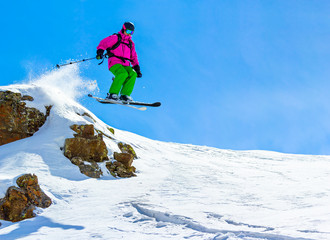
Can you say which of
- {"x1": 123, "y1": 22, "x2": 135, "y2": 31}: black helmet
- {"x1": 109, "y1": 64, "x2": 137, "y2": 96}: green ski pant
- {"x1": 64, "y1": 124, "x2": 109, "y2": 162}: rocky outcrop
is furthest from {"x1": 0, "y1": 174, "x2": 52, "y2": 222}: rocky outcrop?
{"x1": 123, "y1": 22, "x2": 135, "y2": 31}: black helmet

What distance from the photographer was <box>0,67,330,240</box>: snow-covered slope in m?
4.93

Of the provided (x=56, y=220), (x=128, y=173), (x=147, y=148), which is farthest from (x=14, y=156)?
(x=147, y=148)

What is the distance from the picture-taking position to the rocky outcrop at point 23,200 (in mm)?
6335

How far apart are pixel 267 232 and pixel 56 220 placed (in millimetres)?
4019

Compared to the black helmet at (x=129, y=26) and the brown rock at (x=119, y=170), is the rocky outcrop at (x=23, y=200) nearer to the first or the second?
the brown rock at (x=119, y=170)

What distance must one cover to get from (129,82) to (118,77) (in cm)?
46

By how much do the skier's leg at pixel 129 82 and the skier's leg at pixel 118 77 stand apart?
0.24 meters

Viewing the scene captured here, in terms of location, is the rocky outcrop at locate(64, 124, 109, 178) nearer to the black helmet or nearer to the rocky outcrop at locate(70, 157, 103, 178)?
the rocky outcrop at locate(70, 157, 103, 178)

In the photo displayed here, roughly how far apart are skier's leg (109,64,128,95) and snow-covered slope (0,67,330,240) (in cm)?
285

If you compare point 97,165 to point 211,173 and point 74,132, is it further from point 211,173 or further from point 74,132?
point 211,173

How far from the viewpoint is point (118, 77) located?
9750 mm

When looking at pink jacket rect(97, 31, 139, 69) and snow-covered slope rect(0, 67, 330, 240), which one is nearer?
snow-covered slope rect(0, 67, 330, 240)

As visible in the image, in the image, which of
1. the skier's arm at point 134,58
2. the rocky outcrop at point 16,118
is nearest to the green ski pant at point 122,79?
the skier's arm at point 134,58

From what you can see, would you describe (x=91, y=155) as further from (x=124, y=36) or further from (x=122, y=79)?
(x=124, y=36)
